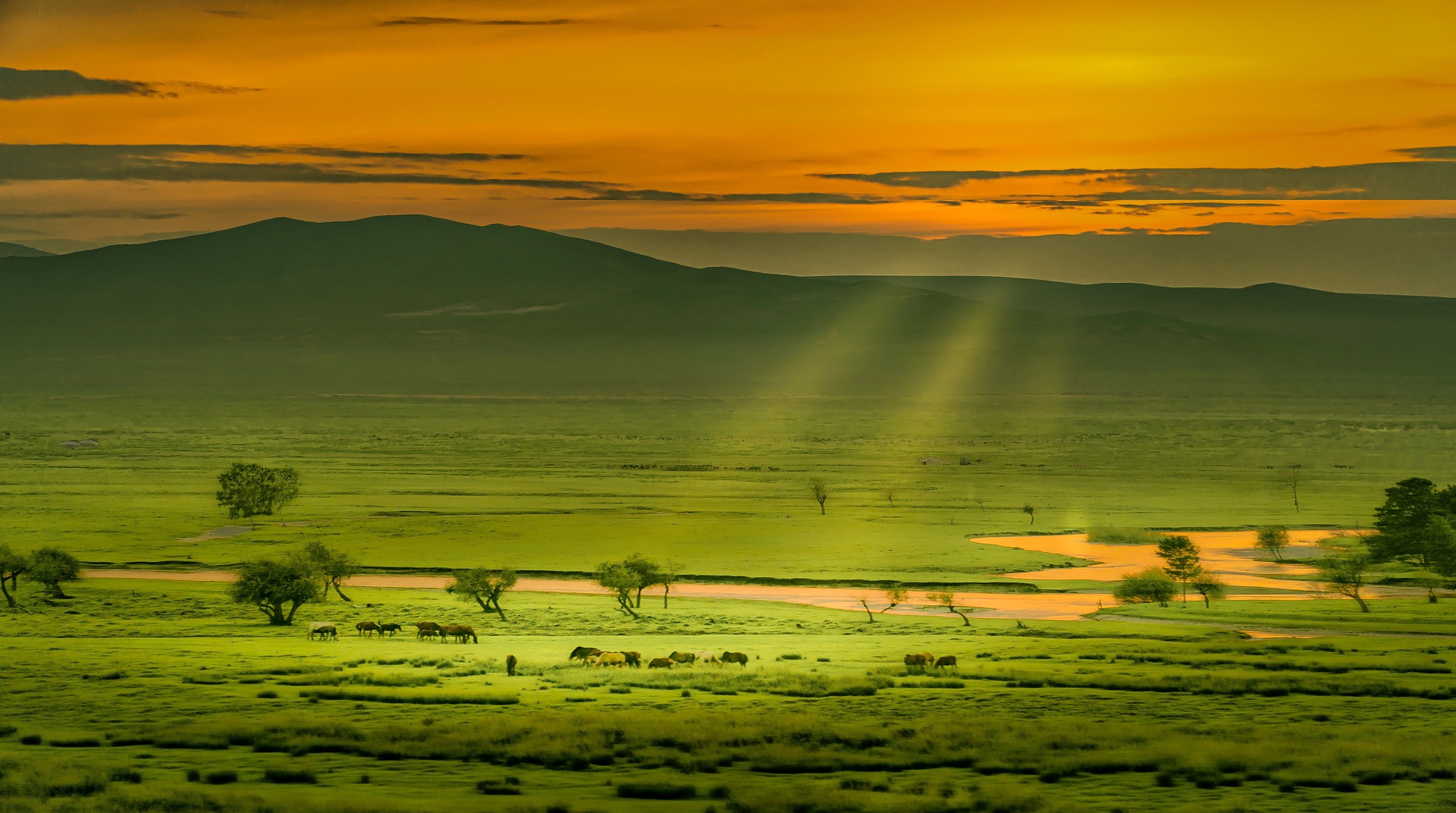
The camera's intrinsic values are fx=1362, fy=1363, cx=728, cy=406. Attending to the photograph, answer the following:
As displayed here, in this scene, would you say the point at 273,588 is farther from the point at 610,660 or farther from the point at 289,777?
the point at 289,777

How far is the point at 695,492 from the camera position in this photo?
389 feet

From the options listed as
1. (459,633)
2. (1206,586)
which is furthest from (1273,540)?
(459,633)

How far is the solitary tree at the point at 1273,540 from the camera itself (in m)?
80.9

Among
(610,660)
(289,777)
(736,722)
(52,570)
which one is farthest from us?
(52,570)

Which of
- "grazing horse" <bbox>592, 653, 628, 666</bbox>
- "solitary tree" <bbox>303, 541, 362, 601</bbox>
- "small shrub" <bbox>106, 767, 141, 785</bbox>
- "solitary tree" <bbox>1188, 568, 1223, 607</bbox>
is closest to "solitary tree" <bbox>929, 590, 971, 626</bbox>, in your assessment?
"solitary tree" <bbox>1188, 568, 1223, 607</bbox>

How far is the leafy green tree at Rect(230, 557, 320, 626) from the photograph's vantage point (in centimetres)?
5753

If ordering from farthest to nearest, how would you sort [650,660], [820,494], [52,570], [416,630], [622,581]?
[820,494], [52,570], [622,581], [416,630], [650,660]

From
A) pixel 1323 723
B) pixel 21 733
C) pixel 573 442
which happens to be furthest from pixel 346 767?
pixel 573 442

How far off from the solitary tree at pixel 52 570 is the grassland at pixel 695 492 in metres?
12.7

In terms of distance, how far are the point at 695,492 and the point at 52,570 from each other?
209 ft

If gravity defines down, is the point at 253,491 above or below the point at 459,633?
above

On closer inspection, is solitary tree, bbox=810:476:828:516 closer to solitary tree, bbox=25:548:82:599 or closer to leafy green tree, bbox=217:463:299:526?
leafy green tree, bbox=217:463:299:526

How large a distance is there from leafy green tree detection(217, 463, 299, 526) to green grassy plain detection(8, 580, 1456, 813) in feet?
145

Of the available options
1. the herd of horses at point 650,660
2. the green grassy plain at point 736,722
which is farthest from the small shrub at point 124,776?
the herd of horses at point 650,660
